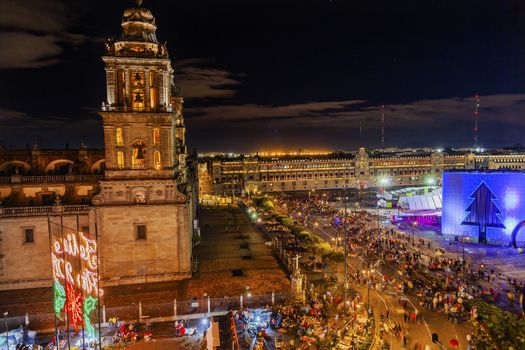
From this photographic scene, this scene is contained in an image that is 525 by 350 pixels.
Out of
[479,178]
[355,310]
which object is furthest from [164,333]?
[479,178]

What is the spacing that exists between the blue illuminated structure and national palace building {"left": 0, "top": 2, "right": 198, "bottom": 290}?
3983 cm

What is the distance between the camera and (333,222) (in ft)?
224

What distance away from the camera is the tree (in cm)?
5131

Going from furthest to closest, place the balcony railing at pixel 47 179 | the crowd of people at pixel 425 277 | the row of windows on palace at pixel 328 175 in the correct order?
the row of windows on palace at pixel 328 175 < the balcony railing at pixel 47 179 < the crowd of people at pixel 425 277

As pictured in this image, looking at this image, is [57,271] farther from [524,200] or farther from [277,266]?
[524,200]

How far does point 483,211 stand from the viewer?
52.1 meters

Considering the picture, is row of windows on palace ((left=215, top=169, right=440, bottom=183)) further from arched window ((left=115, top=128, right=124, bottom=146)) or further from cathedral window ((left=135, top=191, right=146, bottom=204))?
arched window ((left=115, top=128, right=124, bottom=146))

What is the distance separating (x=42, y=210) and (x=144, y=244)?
29.7 ft

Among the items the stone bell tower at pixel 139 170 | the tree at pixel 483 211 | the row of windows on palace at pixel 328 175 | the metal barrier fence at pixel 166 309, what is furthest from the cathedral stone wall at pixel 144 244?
the row of windows on palace at pixel 328 175

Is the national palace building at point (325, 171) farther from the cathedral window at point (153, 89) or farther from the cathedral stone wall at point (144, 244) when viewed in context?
the cathedral window at point (153, 89)

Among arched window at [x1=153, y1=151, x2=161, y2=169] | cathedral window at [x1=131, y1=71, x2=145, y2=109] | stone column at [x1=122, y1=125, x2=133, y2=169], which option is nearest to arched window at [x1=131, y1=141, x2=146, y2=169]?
stone column at [x1=122, y1=125, x2=133, y2=169]

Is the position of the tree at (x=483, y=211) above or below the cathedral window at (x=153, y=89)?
below

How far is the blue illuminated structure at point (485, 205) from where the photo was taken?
50.2m

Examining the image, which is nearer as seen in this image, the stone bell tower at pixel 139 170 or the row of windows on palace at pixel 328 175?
the stone bell tower at pixel 139 170
